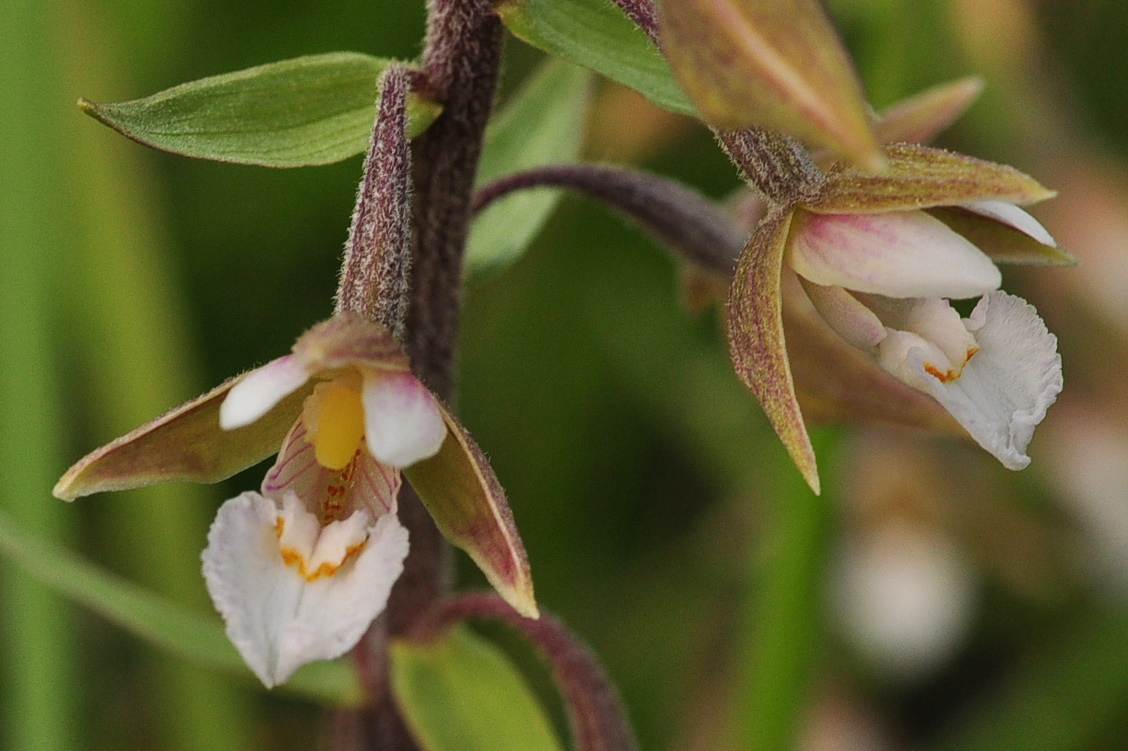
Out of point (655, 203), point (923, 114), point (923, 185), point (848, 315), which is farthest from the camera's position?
point (923, 114)

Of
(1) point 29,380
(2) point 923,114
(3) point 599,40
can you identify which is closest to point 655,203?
(3) point 599,40

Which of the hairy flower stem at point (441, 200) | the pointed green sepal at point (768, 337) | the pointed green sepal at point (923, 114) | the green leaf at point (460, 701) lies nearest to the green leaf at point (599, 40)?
the hairy flower stem at point (441, 200)

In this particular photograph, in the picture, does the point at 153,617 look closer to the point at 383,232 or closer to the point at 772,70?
the point at 383,232

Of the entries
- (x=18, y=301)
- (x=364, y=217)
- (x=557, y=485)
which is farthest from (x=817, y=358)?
(x=557, y=485)

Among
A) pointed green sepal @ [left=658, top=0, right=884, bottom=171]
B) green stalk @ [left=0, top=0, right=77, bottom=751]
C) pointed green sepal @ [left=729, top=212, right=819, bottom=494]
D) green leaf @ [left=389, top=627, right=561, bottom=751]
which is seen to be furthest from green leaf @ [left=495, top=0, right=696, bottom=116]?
green stalk @ [left=0, top=0, right=77, bottom=751]

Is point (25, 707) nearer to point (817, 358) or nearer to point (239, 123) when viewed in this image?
point (239, 123)

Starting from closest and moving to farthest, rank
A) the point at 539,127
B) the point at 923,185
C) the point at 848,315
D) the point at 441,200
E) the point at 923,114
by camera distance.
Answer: the point at 923,185 < the point at 848,315 < the point at 441,200 < the point at 923,114 < the point at 539,127

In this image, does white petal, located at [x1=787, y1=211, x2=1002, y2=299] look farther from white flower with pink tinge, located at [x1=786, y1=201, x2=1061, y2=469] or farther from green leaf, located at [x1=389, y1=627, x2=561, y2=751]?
green leaf, located at [x1=389, y1=627, x2=561, y2=751]

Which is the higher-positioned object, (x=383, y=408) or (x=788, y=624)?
(x=383, y=408)
